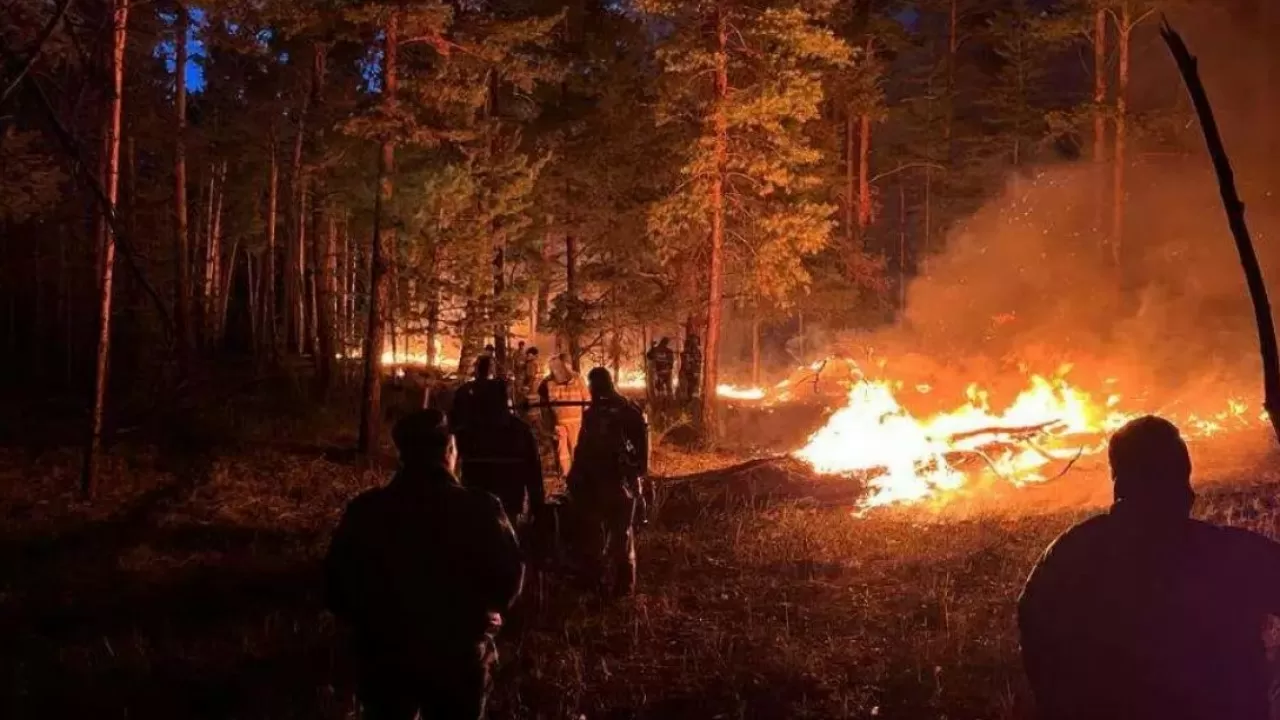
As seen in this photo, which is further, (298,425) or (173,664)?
(298,425)

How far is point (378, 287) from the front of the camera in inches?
663

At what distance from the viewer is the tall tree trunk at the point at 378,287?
54.6 feet

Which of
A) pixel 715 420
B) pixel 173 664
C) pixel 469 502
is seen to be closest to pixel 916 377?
pixel 715 420

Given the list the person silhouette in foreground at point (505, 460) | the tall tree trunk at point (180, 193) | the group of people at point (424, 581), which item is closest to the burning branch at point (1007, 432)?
the person silhouette in foreground at point (505, 460)

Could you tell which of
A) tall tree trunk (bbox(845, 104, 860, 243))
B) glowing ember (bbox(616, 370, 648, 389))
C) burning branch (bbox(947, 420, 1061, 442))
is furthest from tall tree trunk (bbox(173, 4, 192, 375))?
glowing ember (bbox(616, 370, 648, 389))

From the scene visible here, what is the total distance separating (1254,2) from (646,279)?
18.7 meters

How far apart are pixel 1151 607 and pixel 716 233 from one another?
17.9 metres

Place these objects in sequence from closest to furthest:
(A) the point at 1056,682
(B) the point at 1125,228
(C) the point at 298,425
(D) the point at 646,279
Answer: (A) the point at 1056,682 → (C) the point at 298,425 → (D) the point at 646,279 → (B) the point at 1125,228

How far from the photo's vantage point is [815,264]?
28562 millimetres

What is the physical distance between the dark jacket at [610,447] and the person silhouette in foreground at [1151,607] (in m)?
5.54

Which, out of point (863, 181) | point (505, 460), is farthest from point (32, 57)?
point (863, 181)

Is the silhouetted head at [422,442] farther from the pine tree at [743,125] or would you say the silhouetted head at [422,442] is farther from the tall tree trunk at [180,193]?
the tall tree trunk at [180,193]

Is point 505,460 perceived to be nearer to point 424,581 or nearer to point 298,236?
point 424,581

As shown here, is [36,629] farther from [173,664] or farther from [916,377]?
[916,377]
